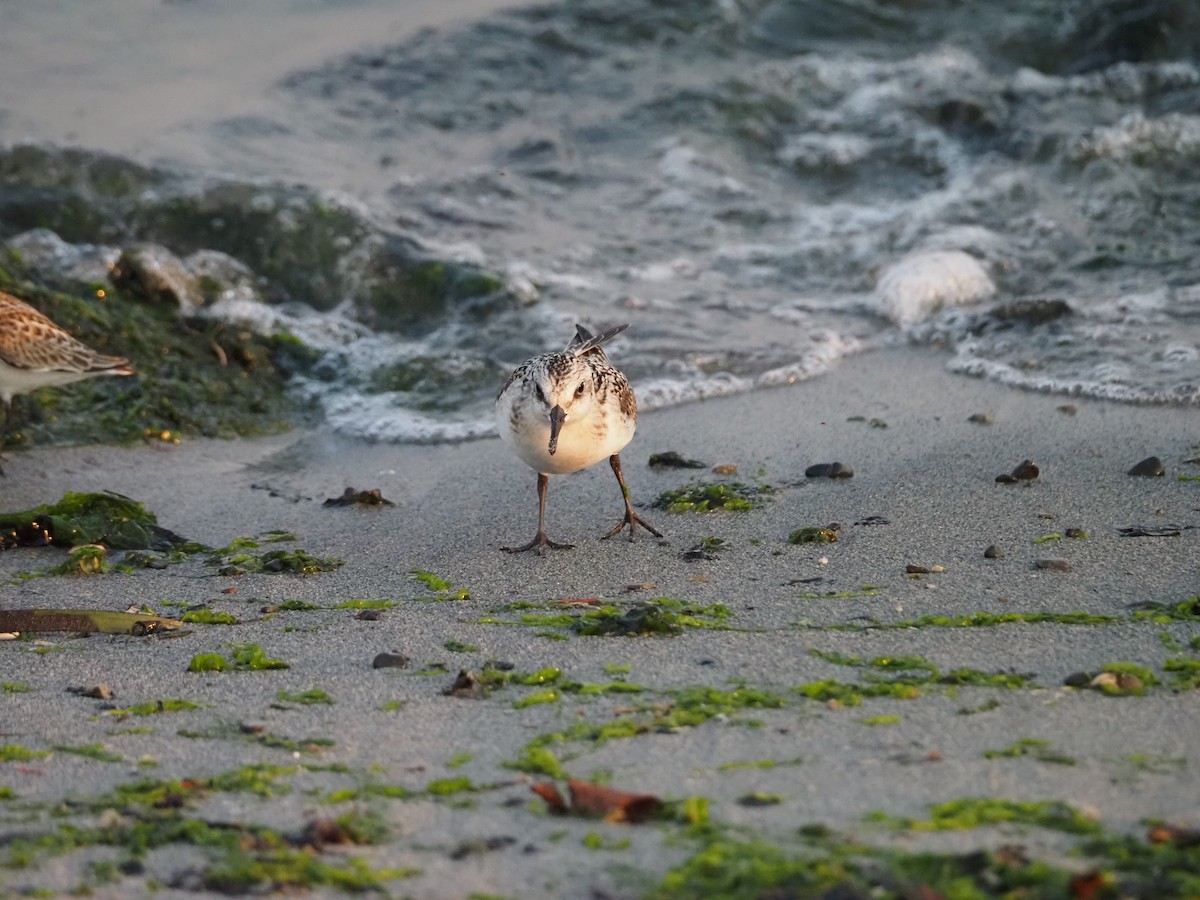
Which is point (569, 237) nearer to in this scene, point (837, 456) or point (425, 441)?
point (425, 441)

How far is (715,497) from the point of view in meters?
6.11

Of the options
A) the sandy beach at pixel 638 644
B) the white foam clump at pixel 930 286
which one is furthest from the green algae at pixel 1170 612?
the white foam clump at pixel 930 286

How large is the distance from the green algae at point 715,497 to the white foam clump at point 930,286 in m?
3.11

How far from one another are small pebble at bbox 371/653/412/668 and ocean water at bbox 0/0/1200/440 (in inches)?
144

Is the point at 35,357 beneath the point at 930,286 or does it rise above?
beneath

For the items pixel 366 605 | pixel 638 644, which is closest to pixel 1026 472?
pixel 638 644

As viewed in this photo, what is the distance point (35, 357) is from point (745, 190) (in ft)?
22.4

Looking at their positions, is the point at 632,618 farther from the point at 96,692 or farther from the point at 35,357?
the point at 35,357

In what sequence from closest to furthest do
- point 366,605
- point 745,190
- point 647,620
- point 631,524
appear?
Answer: point 647,620 → point 366,605 → point 631,524 → point 745,190

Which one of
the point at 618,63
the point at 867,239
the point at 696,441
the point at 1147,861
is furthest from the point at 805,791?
the point at 618,63

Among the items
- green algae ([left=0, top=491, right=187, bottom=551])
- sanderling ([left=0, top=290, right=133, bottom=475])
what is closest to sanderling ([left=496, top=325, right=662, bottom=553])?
green algae ([left=0, top=491, right=187, bottom=551])

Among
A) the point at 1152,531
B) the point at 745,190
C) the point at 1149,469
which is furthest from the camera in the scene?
the point at 745,190

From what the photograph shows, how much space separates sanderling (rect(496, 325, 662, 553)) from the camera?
5469mm

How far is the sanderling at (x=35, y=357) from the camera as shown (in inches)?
272
